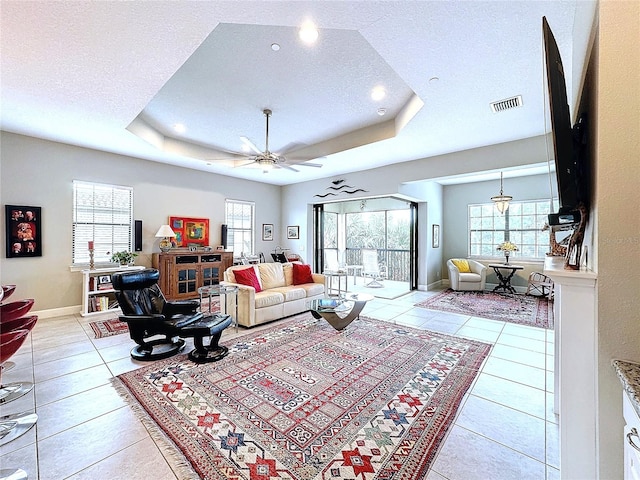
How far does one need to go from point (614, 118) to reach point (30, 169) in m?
6.79

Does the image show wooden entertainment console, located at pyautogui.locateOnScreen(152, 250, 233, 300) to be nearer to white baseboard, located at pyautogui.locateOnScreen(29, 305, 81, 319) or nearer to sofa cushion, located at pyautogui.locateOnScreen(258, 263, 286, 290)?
white baseboard, located at pyautogui.locateOnScreen(29, 305, 81, 319)

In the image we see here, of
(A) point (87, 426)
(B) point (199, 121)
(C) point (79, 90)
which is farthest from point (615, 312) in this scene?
(B) point (199, 121)

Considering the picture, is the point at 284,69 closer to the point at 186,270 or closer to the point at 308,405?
the point at 308,405

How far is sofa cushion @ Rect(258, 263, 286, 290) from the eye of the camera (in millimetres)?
4746

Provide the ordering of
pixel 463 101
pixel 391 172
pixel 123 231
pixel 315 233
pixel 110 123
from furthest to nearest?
pixel 315 233 < pixel 391 172 < pixel 123 231 < pixel 110 123 < pixel 463 101

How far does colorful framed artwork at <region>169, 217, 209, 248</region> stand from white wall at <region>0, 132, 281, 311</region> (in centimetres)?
20

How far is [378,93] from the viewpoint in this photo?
345cm

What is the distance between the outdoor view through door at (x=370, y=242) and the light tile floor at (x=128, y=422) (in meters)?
4.23

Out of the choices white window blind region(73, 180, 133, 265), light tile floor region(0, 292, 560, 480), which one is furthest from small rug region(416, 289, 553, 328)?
white window blind region(73, 180, 133, 265)

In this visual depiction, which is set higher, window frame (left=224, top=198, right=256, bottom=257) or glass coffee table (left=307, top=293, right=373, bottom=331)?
window frame (left=224, top=198, right=256, bottom=257)

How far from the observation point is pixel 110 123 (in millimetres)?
3822

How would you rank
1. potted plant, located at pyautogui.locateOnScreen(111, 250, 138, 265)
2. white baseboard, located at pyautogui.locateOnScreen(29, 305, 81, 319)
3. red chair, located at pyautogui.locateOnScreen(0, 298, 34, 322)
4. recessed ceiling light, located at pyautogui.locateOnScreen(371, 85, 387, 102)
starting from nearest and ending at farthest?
red chair, located at pyautogui.locateOnScreen(0, 298, 34, 322) → recessed ceiling light, located at pyautogui.locateOnScreen(371, 85, 387, 102) → white baseboard, located at pyautogui.locateOnScreen(29, 305, 81, 319) → potted plant, located at pyautogui.locateOnScreen(111, 250, 138, 265)

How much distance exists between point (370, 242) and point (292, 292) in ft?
17.2

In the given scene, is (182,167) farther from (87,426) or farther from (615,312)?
(615,312)
